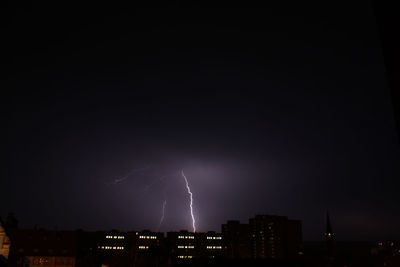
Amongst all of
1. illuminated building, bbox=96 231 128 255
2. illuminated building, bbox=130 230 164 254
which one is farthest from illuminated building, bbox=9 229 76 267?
illuminated building, bbox=130 230 164 254

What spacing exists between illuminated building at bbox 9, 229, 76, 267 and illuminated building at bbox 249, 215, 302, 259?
118465mm

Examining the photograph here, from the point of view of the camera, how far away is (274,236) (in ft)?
549

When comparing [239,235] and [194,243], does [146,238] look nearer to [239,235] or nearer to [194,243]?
[194,243]

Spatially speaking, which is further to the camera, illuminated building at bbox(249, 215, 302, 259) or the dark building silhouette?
illuminated building at bbox(249, 215, 302, 259)

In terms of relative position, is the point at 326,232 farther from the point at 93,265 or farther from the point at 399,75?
the point at 399,75

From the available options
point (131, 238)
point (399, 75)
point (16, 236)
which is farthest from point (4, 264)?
point (131, 238)

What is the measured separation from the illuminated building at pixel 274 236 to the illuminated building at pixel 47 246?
389 feet

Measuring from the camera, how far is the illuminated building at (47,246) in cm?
6247

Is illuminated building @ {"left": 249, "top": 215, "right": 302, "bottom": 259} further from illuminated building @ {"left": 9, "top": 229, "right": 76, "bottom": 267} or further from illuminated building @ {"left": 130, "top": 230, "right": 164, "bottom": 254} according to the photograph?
illuminated building @ {"left": 9, "top": 229, "right": 76, "bottom": 267}

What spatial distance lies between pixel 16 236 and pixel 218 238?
85925 mm

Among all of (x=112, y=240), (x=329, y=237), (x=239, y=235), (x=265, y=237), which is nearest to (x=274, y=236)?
(x=265, y=237)

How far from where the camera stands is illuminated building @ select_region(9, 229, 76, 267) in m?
62.5

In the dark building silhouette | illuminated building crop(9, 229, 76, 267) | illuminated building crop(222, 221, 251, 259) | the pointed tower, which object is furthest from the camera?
illuminated building crop(222, 221, 251, 259)

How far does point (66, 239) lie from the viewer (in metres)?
66.3
